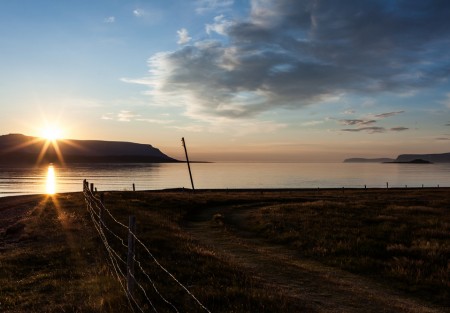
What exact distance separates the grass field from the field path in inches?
11.2

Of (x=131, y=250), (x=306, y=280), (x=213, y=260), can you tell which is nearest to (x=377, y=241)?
(x=306, y=280)

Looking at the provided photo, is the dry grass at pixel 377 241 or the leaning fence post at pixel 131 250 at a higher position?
the leaning fence post at pixel 131 250

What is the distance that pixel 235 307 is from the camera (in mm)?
8781

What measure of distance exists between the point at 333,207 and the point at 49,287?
2635cm

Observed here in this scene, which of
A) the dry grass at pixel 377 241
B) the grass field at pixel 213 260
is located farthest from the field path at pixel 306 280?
the dry grass at pixel 377 241

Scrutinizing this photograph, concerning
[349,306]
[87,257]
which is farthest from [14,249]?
[349,306]

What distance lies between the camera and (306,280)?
1299 cm

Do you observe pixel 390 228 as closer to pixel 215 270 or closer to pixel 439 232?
pixel 439 232

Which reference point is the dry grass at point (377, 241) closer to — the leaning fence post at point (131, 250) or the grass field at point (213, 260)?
the grass field at point (213, 260)

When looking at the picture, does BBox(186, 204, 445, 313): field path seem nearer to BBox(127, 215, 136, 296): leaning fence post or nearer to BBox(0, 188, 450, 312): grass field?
BBox(0, 188, 450, 312): grass field

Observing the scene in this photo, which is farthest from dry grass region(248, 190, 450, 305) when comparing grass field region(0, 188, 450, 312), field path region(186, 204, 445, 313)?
field path region(186, 204, 445, 313)

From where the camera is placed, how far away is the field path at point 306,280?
34.8 feet

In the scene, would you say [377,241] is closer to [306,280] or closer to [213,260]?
[306,280]

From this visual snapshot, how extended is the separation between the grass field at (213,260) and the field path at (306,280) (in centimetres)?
29
